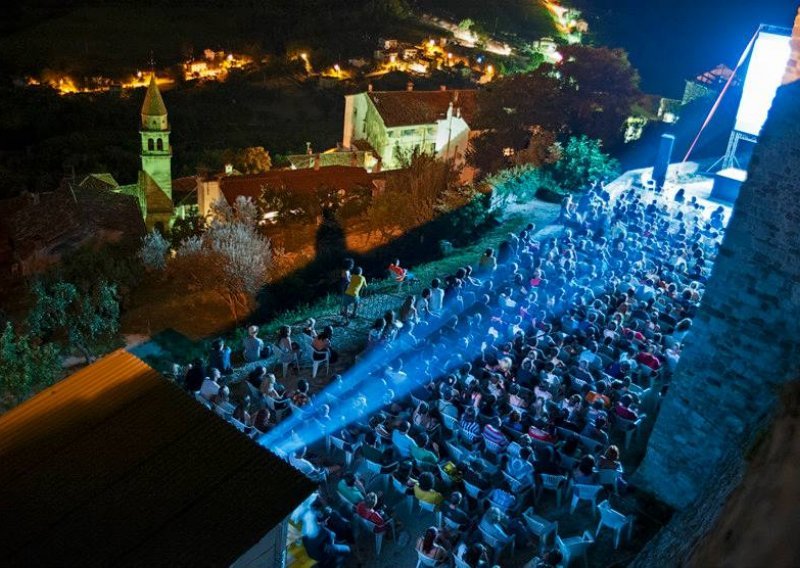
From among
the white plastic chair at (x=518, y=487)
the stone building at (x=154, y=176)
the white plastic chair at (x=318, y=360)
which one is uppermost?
the white plastic chair at (x=518, y=487)

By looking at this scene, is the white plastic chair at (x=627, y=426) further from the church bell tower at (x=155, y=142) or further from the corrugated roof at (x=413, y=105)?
the corrugated roof at (x=413, y=105)

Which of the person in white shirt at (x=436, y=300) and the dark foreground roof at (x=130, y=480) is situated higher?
the dark foreground roof at (x=130, y=480)

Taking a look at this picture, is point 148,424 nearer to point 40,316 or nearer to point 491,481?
point 491,481

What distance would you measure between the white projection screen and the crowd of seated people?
19.7 ft

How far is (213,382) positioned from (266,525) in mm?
3852

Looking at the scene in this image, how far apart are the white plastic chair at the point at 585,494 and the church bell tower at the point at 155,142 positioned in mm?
32444

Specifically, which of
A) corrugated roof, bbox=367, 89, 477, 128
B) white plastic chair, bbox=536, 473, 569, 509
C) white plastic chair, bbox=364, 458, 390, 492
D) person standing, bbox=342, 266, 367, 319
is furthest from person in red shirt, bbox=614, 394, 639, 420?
corrugated roof, bbox=367, 89, 477, 128

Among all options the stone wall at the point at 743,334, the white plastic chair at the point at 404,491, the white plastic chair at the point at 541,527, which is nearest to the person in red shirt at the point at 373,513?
the white plastic chair at the point at 404,491

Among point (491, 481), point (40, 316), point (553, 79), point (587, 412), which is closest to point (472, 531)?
point (491, 481)

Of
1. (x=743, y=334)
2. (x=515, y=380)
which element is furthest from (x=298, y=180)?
(x=743, y=334)

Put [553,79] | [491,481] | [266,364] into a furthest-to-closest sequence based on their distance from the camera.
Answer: [553,79]
[266,364]
[491,481]

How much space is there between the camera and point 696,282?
13945 millimetres

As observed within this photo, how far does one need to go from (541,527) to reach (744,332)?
3579 mm

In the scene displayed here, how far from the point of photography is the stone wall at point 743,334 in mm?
8352
